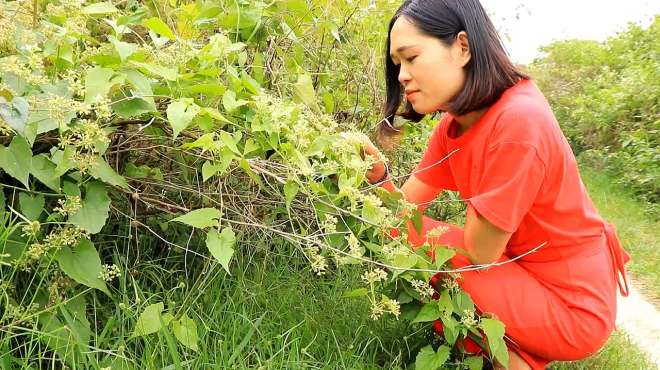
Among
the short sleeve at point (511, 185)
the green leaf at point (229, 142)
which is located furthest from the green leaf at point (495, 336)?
the green leaf at point (229, 142)

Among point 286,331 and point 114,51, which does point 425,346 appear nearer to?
point 286,331

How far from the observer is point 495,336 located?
5.94 ft

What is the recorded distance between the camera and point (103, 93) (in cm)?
144

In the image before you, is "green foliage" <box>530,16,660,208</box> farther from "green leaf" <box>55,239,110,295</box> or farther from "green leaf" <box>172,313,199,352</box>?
"green leaf" <box>55,239,110,295</box>

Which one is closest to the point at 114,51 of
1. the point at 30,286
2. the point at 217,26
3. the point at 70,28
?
the point at 70,28

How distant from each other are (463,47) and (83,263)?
3.73 ft

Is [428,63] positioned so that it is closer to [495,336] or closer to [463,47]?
[463,47]

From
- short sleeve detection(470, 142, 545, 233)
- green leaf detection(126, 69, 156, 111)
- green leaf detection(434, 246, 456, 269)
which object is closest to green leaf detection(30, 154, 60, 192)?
green leaf detection(126, 69, 156, 111)

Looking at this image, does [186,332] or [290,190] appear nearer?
[290,190]

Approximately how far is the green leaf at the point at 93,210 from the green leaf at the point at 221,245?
251mm

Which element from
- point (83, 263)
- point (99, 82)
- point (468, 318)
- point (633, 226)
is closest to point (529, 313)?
point (468, 318)

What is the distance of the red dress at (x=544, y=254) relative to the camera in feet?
6.20

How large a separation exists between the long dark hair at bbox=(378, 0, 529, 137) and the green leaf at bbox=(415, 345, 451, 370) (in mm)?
680

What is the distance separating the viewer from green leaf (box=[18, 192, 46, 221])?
1.61 meters
